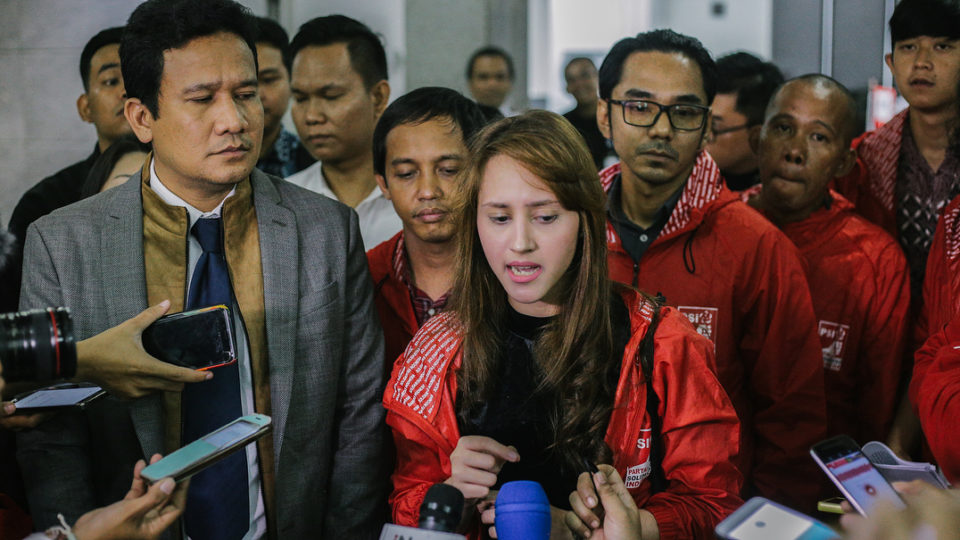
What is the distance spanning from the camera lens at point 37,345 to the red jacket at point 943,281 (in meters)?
1.80

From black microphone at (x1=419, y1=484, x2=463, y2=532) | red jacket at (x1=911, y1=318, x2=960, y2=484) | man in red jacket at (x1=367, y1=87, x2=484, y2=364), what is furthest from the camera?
man in red jacket at (x1=367, y1=87, x2=484, y2=364)

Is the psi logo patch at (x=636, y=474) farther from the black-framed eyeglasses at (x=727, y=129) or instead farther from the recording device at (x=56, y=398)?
the black-framed eyeglasses at (x=727, y=129)

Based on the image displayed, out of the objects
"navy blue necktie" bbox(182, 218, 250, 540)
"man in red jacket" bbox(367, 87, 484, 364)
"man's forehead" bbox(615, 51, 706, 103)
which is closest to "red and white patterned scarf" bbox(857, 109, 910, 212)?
"man's forehead" bbox(615, 51, 706, 103)

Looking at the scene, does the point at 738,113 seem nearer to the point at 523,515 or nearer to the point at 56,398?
the point at 523,515

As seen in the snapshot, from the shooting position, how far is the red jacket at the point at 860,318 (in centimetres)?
247

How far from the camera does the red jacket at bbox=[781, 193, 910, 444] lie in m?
2.47

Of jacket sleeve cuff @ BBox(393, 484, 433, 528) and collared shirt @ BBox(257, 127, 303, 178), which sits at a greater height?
collared shirt @ BBox(257, 127, 303, 178)

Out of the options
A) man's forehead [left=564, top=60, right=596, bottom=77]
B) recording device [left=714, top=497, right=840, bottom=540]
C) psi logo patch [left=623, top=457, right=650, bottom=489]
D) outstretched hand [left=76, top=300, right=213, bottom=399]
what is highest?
man's forehead [left=564, top=60, right=596, bottom=77]

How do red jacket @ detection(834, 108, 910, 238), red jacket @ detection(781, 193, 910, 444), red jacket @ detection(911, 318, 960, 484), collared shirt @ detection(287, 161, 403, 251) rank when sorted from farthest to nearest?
collared shirt @ detection(287, 161, 403, 251), red jacket @ detection(834, 108, 910, 238), red jacket @ detection(781, 193, 910, 444), red jacket @ detection(911, 318, 960, 484)

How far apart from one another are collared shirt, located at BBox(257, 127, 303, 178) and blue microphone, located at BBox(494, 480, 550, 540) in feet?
8.22

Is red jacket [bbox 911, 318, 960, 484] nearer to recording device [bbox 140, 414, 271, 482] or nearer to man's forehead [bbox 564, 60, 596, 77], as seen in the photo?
recording device [bbox 140, 414, 271, 482]

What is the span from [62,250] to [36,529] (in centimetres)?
54

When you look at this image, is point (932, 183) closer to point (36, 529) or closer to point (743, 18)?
point (36, 529)

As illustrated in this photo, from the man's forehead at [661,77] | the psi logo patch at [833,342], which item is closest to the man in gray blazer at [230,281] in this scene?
the man's forehead at [661,77]
